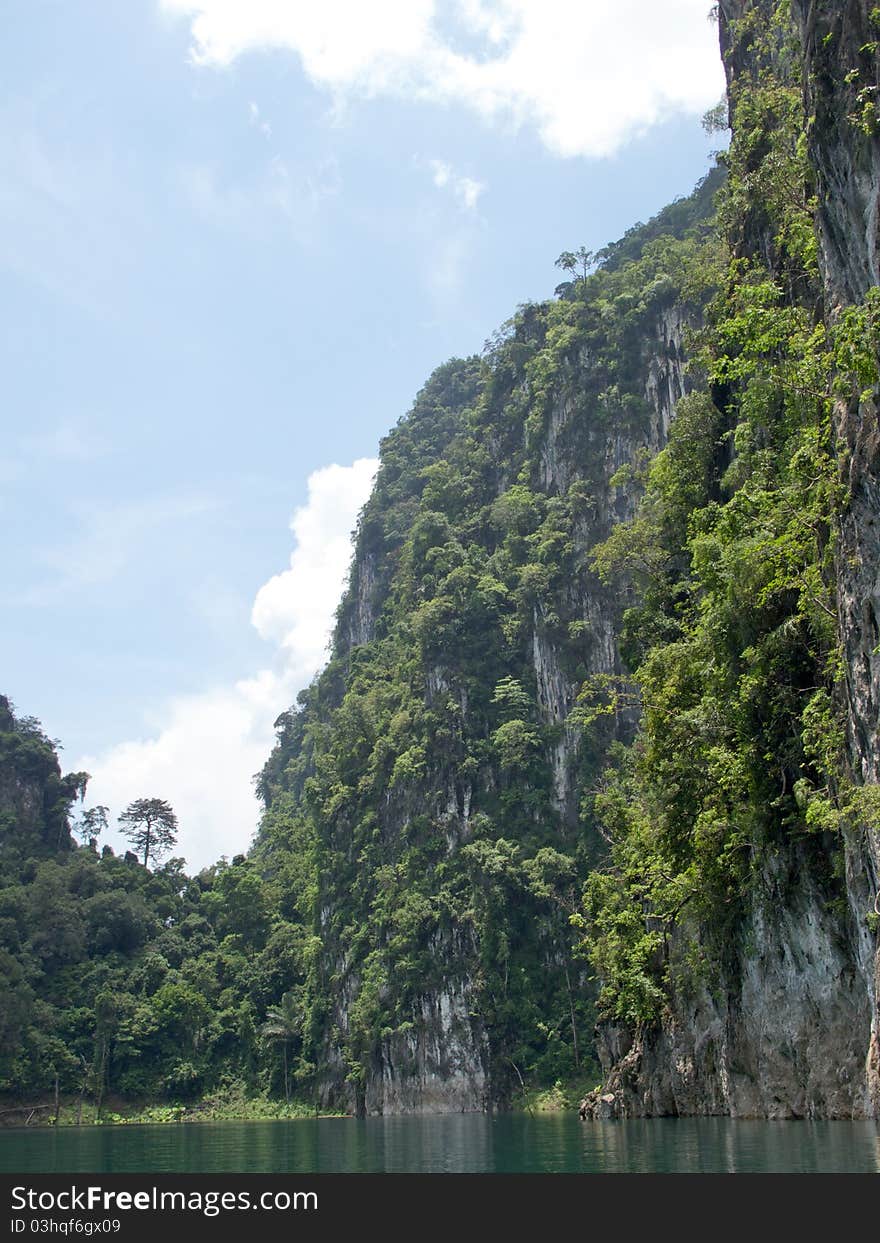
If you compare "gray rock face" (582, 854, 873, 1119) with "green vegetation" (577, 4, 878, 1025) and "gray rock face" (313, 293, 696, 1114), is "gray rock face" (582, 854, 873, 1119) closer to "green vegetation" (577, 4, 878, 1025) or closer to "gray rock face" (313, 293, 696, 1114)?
"green vegetation" (577, 4, 878, 1025)

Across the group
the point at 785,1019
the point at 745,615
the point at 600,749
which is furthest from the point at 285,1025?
the point at 745,615

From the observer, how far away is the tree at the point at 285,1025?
58.3m

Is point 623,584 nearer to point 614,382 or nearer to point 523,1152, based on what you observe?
point 614,382

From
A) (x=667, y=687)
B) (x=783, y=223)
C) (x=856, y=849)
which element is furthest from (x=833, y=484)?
(x=783, y=223)

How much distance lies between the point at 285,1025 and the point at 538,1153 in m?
45.0

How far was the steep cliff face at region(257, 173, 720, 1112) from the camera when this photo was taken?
49875 mm

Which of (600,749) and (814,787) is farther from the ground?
(600,749)

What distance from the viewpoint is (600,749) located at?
53062mm

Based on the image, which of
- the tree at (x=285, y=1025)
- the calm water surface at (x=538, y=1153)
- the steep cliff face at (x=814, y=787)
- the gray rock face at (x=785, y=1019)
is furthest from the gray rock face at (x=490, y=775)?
the gray rock face at (x=785, y=1019)

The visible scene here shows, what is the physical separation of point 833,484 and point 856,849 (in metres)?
5.56

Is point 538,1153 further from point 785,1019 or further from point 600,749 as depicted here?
point 600,749

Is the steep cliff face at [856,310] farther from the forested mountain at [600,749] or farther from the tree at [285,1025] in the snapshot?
the tree at [285,1025]

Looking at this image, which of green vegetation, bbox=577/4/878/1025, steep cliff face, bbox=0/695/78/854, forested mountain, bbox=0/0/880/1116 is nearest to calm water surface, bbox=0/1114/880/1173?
forested mountain, bbox=0/0/880/1116

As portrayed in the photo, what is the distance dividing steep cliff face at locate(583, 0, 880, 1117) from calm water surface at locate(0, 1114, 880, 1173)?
1607 mm
